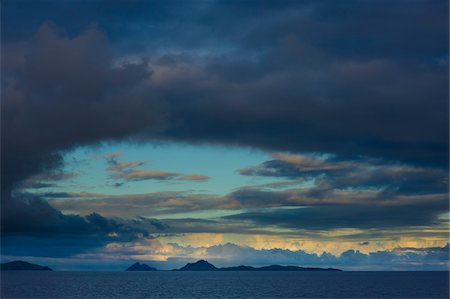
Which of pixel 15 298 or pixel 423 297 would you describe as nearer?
pixel 15 298

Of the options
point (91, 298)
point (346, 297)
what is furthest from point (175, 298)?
point (346, 297)

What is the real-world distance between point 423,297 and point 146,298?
3700 inches

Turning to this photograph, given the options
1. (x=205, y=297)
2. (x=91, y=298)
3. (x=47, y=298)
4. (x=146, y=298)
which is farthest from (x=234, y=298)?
(x=47, y=298)

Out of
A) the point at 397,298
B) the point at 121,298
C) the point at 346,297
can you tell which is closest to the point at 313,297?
the point at 346,297

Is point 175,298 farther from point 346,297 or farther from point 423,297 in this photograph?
point 423,297

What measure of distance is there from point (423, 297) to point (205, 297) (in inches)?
2959

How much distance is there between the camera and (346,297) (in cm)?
19312

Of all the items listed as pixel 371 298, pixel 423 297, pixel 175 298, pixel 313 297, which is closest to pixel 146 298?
pixel 175 298

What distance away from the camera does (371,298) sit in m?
191

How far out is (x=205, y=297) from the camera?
186 meters

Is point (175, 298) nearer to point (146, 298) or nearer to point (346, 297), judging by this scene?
point (146, 298)

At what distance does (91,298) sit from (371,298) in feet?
299

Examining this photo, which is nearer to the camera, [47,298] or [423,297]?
[47,298]

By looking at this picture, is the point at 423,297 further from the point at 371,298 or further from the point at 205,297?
the point at 205,297
